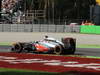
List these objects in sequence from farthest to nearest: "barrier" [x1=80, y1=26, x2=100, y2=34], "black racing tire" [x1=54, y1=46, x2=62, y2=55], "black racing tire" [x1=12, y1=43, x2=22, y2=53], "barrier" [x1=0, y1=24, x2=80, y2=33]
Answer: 1. "barrier" [x1=0, y1=24, x2=80, y2=33]
2. "barrier" [x1=80, y1=26, x2=100, y2=34]
3. "black racing tire" [x1=12, y1=43, x2=22, y2=53]
4. "black racing tire" [x1=54, y1=46, x2=62, y2=55]

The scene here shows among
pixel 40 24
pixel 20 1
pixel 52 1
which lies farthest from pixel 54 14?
pixel 20 1

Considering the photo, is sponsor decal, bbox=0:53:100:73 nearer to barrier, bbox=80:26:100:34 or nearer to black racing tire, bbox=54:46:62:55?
black racing tire, bbox=54:46:62:55

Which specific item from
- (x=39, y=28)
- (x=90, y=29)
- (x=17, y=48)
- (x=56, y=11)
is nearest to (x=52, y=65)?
(x=17, y=48)

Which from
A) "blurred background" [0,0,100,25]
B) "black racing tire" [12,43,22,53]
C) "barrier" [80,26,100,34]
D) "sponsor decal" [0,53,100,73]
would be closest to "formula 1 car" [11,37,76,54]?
"black racing tire" [12,43,22,53]

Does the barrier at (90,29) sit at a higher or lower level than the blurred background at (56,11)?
lower

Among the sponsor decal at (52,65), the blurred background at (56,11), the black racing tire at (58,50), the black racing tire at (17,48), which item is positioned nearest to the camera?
the sponsor decal at (52,65)

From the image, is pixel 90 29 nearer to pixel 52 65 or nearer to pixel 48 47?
pixel 48 47

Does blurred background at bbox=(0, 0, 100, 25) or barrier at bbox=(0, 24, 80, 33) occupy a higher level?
blurred background at bbox=(0, 0, 100, 25)

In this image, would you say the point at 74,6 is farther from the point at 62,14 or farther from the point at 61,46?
the point at 61,46

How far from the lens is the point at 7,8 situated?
87438 millimetres

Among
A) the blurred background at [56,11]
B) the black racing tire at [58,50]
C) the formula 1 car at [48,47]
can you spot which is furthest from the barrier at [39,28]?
the black racing tire at [58,50]

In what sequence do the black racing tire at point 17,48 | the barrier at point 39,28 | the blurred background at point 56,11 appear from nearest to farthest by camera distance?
the black racing tire at point 17,48 < the barrier at point 39,28 < the blurred background at point 56,11

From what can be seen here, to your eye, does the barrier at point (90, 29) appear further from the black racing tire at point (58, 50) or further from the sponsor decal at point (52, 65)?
the sponsor decal at point (52, 65)

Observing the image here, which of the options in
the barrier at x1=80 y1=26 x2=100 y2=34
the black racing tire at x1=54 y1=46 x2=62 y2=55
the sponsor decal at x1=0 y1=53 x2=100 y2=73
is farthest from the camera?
the barrier at x1=80 y1=26 x2=100 y2=34
